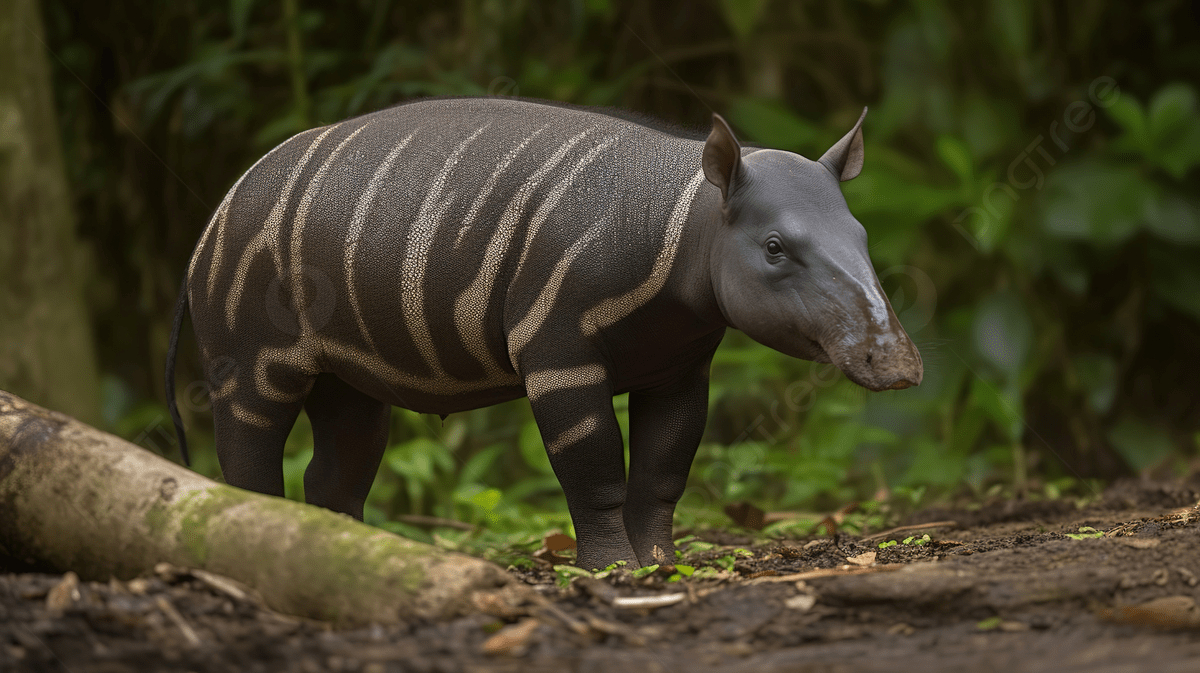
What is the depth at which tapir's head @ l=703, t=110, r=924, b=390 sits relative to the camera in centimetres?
309

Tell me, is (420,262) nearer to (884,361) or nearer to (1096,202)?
(884,361)

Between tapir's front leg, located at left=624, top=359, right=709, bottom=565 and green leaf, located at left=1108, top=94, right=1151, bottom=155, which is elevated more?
green leaf, located at left=1108, top=94, right=1151, bottom=155

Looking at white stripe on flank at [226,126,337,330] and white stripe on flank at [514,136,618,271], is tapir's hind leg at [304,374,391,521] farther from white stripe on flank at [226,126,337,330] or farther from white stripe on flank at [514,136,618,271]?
white stripe on flank at [514,136,618,271]

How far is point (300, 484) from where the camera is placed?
5.41 meters

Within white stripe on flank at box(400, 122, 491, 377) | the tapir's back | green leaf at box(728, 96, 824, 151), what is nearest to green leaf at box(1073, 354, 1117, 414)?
green leaf at box(728, 96, 824, 151)

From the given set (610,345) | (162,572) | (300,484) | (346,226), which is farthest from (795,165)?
(300,484)

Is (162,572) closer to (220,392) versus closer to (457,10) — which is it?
(220,392)

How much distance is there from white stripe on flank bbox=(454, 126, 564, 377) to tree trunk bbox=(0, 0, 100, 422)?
3.87 meters

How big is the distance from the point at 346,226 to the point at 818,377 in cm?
362

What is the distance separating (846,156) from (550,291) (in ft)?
3.44

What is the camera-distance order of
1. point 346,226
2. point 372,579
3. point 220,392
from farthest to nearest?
point 220,392 < point 346,226 < point 372,579

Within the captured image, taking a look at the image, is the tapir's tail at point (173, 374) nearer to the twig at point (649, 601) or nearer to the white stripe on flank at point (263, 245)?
the white stripe on flank at point (263, 245)

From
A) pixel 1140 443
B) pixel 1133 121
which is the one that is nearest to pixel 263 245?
pixel 1133 121

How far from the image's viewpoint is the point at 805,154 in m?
6.73
